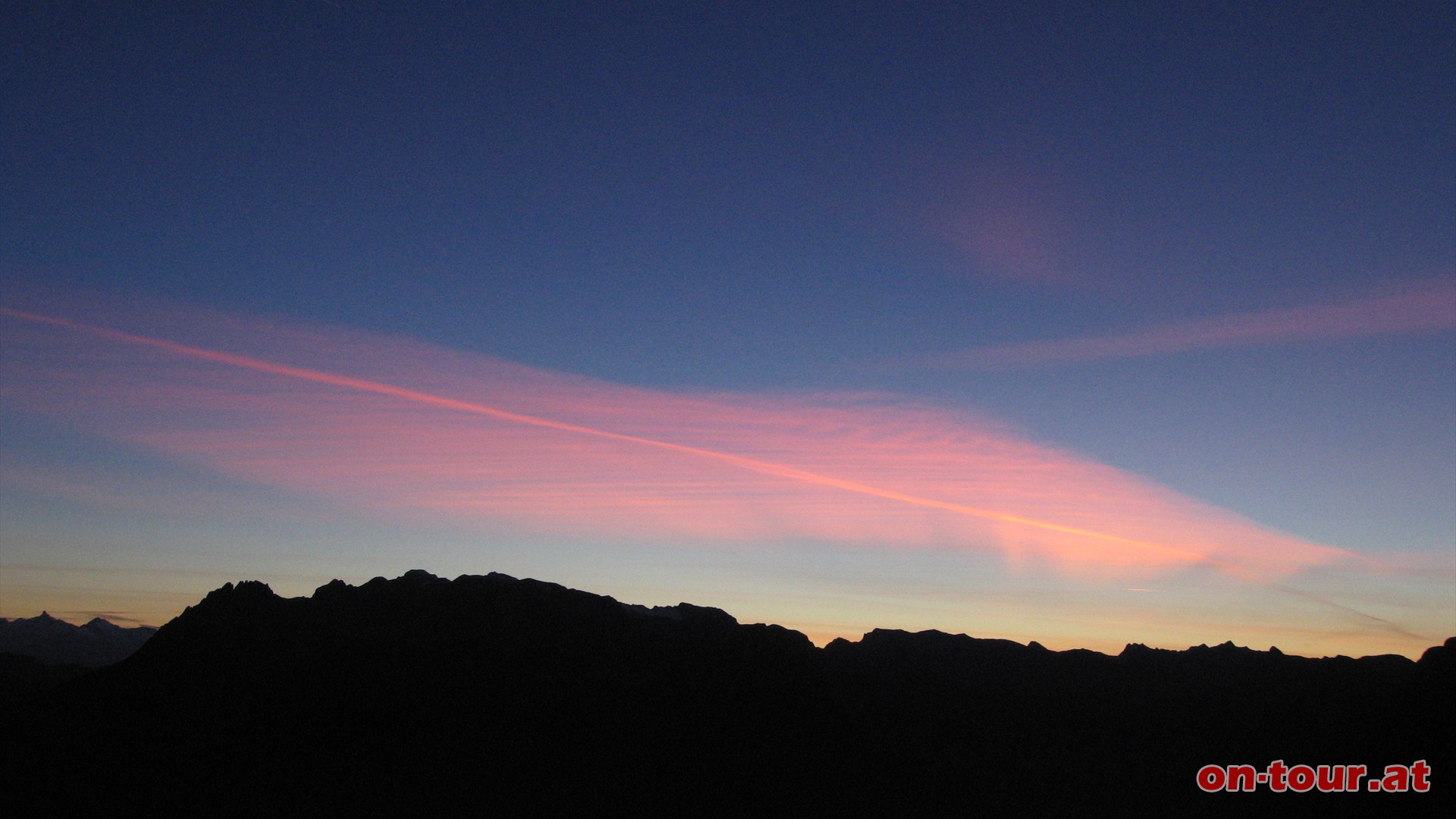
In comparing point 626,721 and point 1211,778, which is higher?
point 626,721

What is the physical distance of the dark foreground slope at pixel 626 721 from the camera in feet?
220

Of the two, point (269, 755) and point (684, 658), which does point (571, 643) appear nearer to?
point (684, 658)

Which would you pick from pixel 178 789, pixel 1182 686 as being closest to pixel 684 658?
pixel 178 789

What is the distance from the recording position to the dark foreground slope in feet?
220

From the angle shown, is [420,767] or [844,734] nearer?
[420,767]

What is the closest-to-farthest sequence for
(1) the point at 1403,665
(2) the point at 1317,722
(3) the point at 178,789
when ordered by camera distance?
(3) the point at 178,789 → (2) the point at 1317,722 → (1) the point at 1403,665

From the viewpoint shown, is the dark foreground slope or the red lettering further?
the red lettering

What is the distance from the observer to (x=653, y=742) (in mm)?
74375

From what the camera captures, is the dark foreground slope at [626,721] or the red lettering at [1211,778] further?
the red lettering at [1211,778]

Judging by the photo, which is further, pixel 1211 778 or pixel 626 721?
pixel 1211 778

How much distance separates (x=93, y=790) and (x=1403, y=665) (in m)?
121

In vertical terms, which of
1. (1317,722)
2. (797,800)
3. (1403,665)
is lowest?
(797,800)

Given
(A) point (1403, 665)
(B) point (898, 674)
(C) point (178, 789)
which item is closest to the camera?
(C) point (178, 789)

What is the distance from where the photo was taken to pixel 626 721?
7500 centimetres
